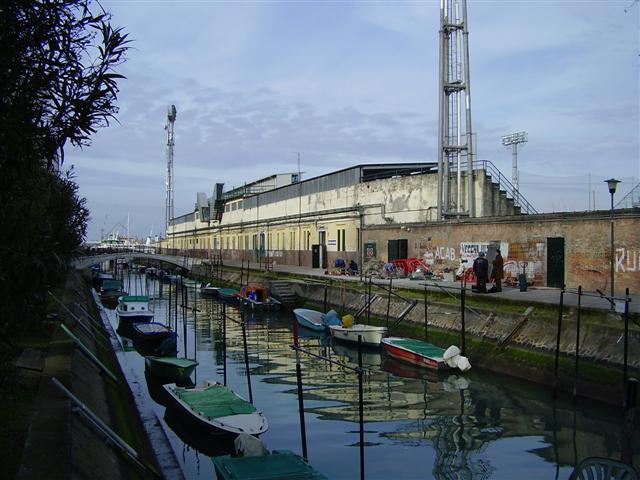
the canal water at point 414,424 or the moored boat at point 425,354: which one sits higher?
the moored boat at point 425,354

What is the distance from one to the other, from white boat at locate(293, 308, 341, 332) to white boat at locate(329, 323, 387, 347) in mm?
1699

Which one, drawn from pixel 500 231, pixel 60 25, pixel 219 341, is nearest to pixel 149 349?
pixel 219 341

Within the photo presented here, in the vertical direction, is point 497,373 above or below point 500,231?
below

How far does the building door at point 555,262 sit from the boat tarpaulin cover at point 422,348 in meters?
7.86

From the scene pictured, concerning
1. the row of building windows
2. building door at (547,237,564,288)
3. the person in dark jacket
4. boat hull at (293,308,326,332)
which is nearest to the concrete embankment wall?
the person in dark jacket

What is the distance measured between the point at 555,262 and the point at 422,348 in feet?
28.5

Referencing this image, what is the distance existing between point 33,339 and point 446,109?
2733 centimetres

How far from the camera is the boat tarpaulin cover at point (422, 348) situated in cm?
2312

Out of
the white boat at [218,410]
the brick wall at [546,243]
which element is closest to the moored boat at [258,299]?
the brick wall at [546,243]

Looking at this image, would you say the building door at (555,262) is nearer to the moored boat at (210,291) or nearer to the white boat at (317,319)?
the white boat at (317,319)

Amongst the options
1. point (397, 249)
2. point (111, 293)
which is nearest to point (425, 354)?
point (397, 249)

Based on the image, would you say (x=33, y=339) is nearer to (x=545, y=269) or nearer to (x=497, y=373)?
(x=497, y=373)

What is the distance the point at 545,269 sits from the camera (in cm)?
2891

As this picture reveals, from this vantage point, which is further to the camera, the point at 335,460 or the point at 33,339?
the point at 33,339
